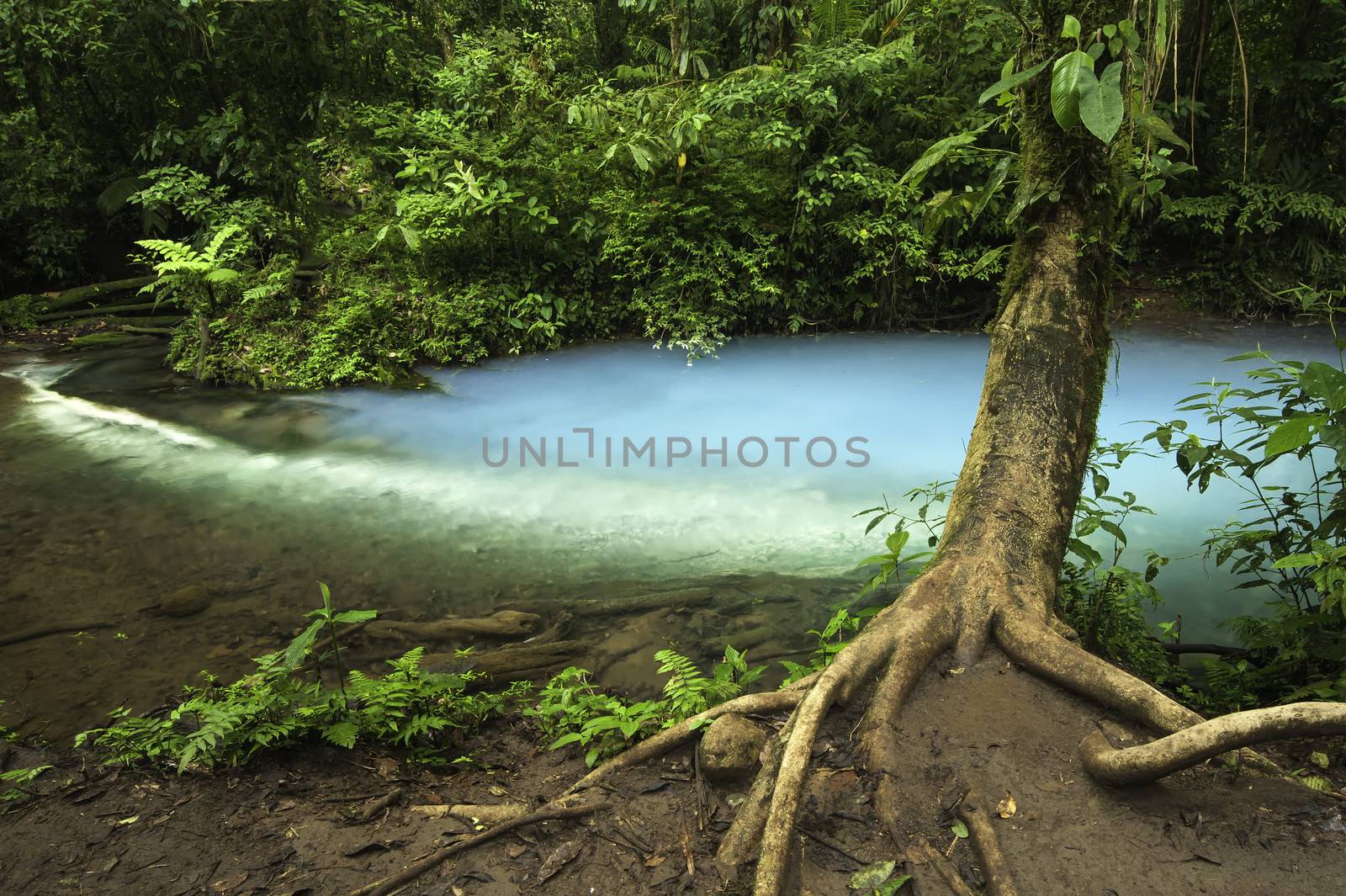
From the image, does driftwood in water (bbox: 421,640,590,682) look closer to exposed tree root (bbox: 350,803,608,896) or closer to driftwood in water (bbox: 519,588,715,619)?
driftwood in water (bbox: 519,588,715,619)

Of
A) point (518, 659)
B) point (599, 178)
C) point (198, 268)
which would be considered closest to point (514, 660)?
point (518, 659)

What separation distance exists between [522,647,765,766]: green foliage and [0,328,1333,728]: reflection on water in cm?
139

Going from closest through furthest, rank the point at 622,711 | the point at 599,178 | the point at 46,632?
the point at 622,711, the point at 46,632, the point at 599,178

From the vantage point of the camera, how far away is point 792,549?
514 centimetres

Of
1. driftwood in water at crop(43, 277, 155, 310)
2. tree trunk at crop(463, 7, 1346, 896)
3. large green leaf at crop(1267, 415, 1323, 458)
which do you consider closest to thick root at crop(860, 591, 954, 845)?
tree trunk at crop(463, 7, 1346, 896)

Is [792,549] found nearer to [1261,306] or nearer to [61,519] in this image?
[61,519]

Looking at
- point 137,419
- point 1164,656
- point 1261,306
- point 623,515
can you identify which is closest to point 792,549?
point 623,515

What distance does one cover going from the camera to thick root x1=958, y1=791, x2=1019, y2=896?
177 cm

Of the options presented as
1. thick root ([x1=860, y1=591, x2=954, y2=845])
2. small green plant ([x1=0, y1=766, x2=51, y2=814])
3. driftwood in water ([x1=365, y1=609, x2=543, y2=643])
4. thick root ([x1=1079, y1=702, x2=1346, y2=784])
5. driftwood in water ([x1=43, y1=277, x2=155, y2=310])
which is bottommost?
driftwood in water ([x1=365, y1=609, x2=543, y2=643])

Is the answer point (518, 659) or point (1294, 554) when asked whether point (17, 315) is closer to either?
point (518, 659)

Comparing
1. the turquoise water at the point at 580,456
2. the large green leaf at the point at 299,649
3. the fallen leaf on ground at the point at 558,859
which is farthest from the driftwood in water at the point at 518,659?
the fallen leaf on ground at the point at 558,859

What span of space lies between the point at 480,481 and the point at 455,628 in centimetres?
219
